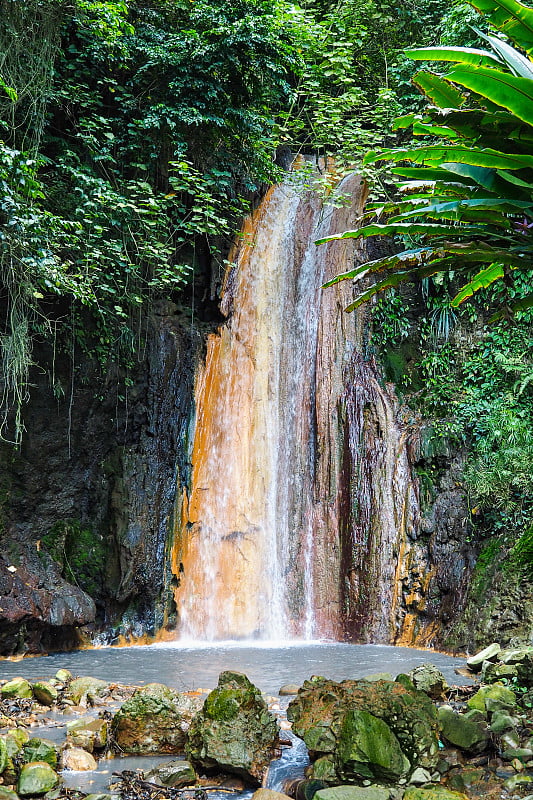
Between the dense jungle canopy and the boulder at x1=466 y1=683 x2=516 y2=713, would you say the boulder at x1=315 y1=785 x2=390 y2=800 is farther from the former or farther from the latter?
the dense jungle canopy

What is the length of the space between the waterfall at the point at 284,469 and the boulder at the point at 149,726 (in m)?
4.97

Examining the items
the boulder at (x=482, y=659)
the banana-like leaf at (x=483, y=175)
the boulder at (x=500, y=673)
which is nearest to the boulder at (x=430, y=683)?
the boulder at (x=500, y=673)

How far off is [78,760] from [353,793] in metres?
1.72

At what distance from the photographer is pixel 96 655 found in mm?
7789

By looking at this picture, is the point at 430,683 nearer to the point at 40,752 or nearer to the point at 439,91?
the point at 40,752

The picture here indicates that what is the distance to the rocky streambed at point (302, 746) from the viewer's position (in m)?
3.50

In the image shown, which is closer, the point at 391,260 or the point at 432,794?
the point at 432,794

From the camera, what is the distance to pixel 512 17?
10.5 ft

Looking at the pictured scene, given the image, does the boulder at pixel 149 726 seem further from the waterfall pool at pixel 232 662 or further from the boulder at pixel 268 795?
the waterfall pool at pixel 232 662

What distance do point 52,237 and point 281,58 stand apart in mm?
4395

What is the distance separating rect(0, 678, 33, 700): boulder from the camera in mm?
5309

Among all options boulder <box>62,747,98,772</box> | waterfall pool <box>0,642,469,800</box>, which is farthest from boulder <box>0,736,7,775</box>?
waterfall pool <box>0,642,469,800</box>

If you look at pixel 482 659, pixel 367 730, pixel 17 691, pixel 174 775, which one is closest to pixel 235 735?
Answer: pixel 174 775

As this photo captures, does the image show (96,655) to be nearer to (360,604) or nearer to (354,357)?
(360,604)
